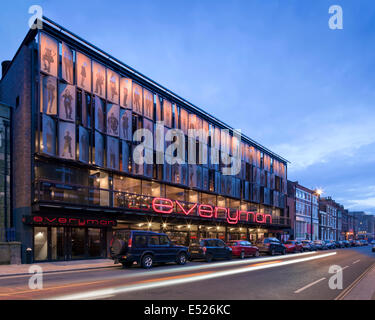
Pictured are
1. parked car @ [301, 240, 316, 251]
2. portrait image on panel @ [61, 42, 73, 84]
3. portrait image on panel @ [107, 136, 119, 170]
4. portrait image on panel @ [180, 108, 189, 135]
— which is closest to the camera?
portrait image on panel @ [61, 42, 73, 84]

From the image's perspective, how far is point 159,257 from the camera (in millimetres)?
19172

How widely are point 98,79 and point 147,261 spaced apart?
15.4m

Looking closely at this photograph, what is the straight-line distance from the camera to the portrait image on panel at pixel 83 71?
2558cm

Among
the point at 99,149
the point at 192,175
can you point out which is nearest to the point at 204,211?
the point at 192,175

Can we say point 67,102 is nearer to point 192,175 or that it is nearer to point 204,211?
point 192,175

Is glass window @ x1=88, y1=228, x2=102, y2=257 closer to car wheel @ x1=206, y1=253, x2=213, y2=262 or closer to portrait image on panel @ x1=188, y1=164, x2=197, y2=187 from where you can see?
car wheel @ x1=206, y1=253, x2=213, y2=262

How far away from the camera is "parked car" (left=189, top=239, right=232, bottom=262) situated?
2270 cm

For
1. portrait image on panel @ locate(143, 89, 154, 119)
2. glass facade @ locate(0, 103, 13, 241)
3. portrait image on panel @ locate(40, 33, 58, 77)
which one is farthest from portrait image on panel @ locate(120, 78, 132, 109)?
glass facade @ locate(0, 103, 13, 241)

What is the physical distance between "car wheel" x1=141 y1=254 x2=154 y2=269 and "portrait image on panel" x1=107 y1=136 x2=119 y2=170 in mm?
10660

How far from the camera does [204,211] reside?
114 feet

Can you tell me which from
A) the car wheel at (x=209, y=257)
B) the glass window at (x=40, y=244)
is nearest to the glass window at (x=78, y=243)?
the glass window at (x=40, y=244)
